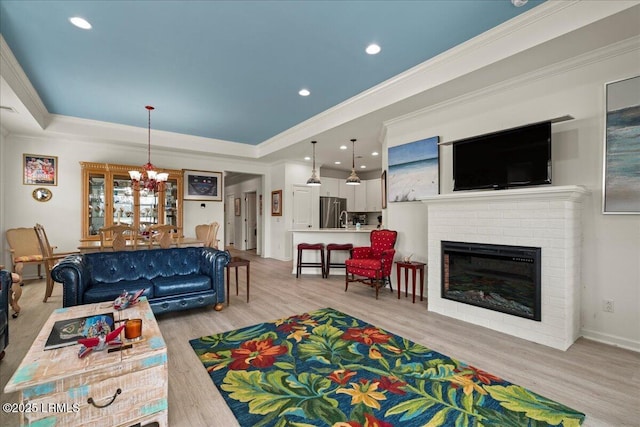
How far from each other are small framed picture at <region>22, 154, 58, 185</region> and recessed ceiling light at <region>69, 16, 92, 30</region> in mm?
4221

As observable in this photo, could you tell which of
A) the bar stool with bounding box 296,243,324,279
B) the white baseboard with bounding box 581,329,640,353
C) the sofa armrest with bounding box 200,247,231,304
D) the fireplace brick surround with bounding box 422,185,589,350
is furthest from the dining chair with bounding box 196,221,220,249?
the white baseboard with bounding box 581,329,640,353

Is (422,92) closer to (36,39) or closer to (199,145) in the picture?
(36,39)

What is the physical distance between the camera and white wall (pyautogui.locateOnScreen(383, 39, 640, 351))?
2.63 m

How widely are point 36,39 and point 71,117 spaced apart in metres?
2.93

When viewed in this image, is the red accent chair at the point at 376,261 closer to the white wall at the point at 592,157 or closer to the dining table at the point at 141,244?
the white wall at the point at 592,157

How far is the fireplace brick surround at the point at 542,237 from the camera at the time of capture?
2664mm

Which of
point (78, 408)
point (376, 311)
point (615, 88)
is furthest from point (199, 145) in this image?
point (615, 88)

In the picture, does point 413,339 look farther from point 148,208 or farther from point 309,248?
point 148,208

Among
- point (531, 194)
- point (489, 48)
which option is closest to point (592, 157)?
point (531, 194)

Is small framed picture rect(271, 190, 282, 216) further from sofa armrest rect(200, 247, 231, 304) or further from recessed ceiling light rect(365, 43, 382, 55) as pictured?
recessed ceiling light rect(365, 43, 382, 55)

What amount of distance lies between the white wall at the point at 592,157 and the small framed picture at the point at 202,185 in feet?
20.9

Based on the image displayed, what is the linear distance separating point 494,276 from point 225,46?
3958mm

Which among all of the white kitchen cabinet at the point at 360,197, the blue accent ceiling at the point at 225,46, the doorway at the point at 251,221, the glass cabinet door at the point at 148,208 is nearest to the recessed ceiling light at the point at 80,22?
the blue accent ceiling at the point at 225,46

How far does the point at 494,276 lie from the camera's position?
322 cm
